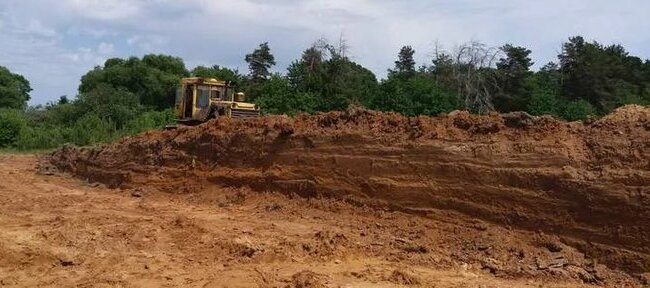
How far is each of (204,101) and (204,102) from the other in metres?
0.03

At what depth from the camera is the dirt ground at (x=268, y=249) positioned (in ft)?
23.5

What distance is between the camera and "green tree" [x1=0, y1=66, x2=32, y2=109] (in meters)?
51.9

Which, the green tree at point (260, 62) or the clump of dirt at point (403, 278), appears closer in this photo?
the clump of dirt at point (403, 278)

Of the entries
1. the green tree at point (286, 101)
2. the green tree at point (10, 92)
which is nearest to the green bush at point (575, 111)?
the green tree at point (286, 101)

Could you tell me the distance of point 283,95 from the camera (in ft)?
104

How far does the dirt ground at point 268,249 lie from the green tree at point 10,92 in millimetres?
45474

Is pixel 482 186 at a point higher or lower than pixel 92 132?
higher

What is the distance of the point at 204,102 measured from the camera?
1956cm

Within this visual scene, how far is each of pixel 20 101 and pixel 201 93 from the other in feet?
133

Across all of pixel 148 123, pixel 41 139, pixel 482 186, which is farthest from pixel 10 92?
pixel 482 186

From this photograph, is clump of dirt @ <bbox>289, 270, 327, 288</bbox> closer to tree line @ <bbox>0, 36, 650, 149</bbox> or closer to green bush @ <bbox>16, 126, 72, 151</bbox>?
tree line @ <bbox>0, 36, 650, 149</bbox>

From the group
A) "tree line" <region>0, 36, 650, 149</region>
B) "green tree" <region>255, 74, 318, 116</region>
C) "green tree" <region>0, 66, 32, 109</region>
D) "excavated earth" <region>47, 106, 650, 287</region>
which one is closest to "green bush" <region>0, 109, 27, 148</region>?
"tree line" <region>0, 36, 650, 149</region>

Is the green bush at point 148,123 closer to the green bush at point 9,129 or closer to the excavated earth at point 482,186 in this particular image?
the green bush at point 9,129

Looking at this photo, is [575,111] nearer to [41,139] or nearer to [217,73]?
[41,139]
